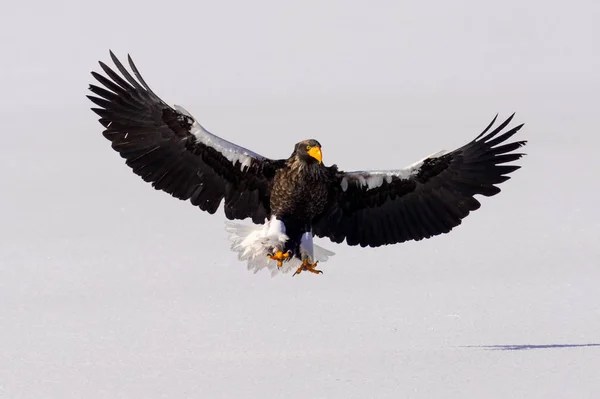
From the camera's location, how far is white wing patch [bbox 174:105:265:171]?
25.4 ft

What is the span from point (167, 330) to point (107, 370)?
80cm

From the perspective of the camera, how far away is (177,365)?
22.4 feet

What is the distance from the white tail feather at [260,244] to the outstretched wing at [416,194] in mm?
345

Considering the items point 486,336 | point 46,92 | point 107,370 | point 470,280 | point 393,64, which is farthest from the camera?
point 393,64

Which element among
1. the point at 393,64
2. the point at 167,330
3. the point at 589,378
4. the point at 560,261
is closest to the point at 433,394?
the point at 589,378

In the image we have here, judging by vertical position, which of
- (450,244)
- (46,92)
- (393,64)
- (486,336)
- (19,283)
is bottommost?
(486,336)

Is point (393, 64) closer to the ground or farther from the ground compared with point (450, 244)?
farther from the ground

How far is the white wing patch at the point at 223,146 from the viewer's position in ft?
25.4

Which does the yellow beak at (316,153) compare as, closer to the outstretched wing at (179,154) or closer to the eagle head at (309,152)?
the eagle head at (309,152)

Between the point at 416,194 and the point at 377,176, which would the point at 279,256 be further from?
the point at 416,194

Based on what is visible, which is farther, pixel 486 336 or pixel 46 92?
pixel 46 92

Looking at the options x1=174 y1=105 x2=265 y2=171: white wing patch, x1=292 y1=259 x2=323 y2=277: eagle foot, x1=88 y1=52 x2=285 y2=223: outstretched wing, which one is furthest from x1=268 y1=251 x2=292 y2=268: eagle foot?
x1=174 y1=105 x2=265 y2=171: white wing patch

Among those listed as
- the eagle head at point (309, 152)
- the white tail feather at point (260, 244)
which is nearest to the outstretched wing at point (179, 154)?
the white tail feather at point (260, 244)

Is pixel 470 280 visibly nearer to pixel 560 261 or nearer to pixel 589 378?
pixel 560 261
